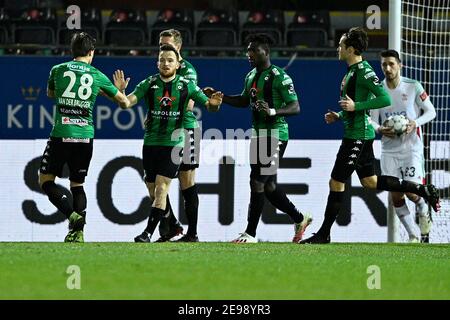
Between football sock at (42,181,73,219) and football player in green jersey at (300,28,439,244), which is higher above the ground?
football player in green jersey at (300,28,439,244)

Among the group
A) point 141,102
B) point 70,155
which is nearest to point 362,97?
point 70,155

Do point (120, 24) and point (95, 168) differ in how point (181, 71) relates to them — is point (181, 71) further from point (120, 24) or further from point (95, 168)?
point (120, 24)

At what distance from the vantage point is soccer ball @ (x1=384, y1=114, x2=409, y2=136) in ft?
38.5

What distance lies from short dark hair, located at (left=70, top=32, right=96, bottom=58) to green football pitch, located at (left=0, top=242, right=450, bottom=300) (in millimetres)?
1725

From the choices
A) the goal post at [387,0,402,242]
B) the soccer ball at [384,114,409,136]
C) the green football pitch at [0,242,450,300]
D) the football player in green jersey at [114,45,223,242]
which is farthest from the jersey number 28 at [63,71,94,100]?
the goal post at [387,0,402,242]

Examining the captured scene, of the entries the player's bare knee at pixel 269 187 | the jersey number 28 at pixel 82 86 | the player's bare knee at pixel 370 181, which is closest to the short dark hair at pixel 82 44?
the jersey number 28 at pixel 82 86

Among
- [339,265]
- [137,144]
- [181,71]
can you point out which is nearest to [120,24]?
[137,144]

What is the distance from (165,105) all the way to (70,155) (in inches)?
39.8

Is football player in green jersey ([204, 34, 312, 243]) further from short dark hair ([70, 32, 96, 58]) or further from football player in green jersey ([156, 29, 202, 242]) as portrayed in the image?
short dark hair ([70, 32, 96, 58])

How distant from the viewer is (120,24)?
1585 cm

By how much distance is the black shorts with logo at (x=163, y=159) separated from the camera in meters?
10.7

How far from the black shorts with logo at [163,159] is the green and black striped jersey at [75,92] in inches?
26.8

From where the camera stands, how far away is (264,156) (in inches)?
431

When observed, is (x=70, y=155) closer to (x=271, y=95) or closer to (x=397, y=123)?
(x=271, y=95)
